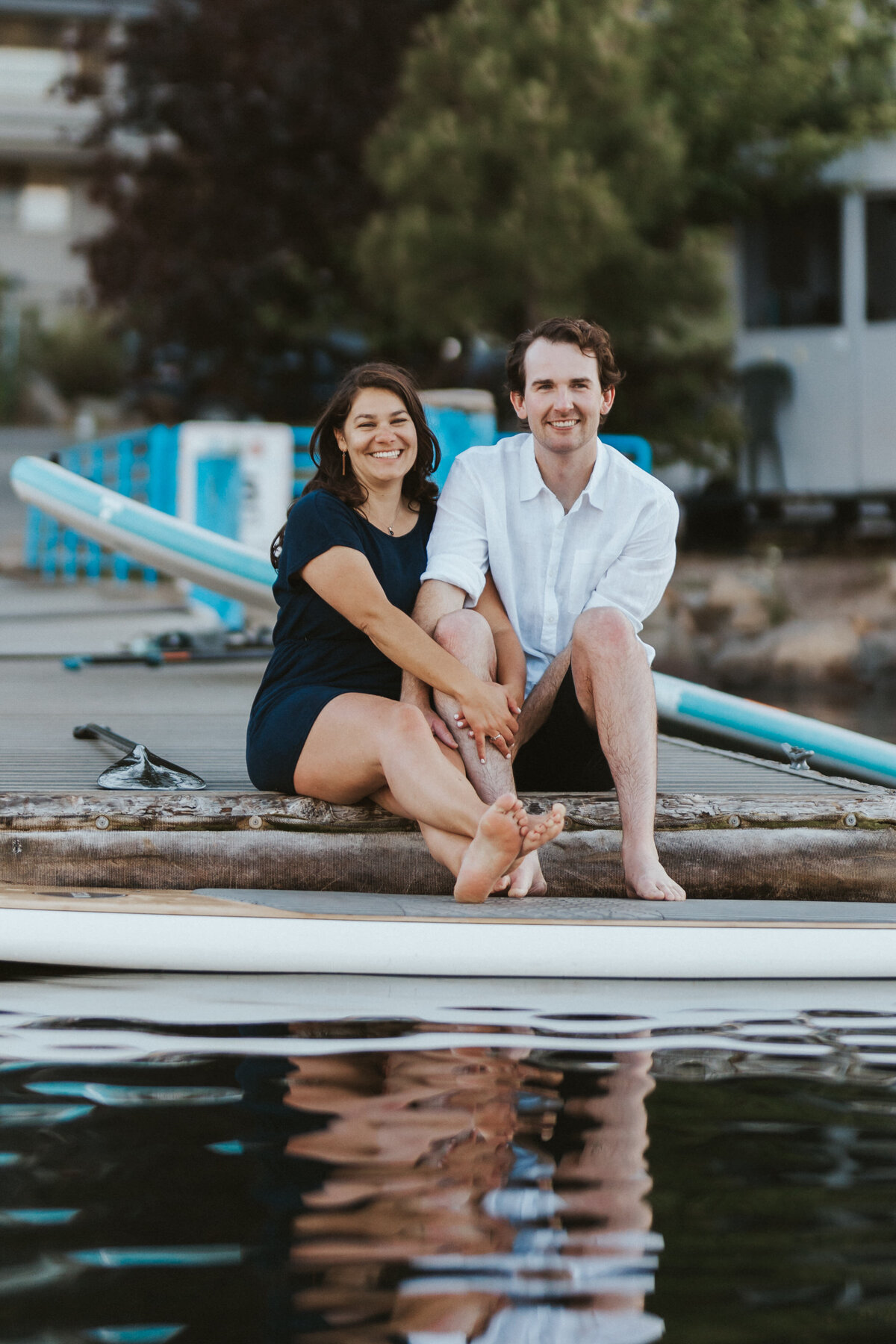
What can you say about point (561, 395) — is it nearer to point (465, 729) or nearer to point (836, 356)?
point (465, 729)

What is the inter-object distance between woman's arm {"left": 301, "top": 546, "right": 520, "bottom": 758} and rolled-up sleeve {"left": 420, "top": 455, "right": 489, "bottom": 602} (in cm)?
17

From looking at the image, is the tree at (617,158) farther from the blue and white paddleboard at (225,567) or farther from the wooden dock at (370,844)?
the wooden dock at (370,844)

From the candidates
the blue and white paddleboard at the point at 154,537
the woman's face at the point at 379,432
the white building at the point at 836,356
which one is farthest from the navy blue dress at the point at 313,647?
the white building at the point at 836,356

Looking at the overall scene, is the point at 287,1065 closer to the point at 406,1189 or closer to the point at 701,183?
the point at 406,1189

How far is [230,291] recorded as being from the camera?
48.2 feet

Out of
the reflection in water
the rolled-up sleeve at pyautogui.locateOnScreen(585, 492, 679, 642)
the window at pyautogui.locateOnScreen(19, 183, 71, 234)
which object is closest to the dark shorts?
the rolled-up sleeve at pyautogui.locateOnScreen(585, 492, 679, 642)

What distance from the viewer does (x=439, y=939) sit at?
3.31m

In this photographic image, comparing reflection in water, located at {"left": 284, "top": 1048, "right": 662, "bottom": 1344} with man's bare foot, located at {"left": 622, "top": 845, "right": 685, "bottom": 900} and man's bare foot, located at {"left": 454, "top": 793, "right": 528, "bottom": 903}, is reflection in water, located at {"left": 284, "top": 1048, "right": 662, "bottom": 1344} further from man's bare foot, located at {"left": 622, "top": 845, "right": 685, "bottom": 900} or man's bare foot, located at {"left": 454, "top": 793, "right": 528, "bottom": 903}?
man's bare foot, located at {"left": 622, "top": 845, "right": 685, "bottom": 900}

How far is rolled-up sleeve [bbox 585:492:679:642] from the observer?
364 cm

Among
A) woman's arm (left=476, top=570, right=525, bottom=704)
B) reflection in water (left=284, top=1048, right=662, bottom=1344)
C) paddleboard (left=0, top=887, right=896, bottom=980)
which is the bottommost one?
reflection in water (left=284, top=1048, right=662, bottom=1344)

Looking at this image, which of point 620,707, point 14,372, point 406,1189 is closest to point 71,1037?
point 406,1189

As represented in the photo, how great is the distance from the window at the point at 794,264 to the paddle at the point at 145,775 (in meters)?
12.6

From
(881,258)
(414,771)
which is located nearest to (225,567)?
(414,771)

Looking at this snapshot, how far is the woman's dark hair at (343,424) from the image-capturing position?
3.55 m
